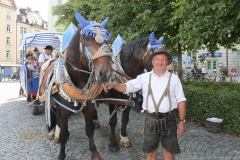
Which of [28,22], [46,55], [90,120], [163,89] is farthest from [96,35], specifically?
[28,22]

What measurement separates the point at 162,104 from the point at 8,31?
49958 mm

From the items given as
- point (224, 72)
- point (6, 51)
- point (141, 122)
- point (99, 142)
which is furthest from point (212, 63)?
point (6, 51)

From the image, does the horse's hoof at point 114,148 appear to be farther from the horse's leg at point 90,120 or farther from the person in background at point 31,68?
the person in background at point 31,68

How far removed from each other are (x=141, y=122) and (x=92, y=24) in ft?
13.5

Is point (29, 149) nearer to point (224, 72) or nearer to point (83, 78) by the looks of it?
point (83, 78)

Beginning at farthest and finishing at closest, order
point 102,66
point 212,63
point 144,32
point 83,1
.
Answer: point 212,63 → point 83,1 → point 144,32 → point 102,66

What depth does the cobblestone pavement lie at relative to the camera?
395cm

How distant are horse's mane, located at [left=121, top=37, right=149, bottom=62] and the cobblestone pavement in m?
1.77

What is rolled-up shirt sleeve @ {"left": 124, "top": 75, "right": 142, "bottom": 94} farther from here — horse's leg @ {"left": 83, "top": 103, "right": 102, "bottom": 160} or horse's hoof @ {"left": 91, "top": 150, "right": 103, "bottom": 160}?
horse's hoof @ {"left": 91, "top": 150, "right": 103, "bottom": 160}

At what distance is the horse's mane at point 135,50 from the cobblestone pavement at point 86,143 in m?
1.77

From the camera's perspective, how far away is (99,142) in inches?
182

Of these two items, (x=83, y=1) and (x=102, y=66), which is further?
(x=83, y=1)

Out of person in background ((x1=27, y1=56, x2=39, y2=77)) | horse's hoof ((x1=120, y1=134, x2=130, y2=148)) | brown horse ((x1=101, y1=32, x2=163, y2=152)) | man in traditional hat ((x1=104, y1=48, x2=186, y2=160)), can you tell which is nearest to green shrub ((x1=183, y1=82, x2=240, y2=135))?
brown horse ((x1=101, y1=32, x2=163, y2=152))

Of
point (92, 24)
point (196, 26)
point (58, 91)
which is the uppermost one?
point (196, 26)
